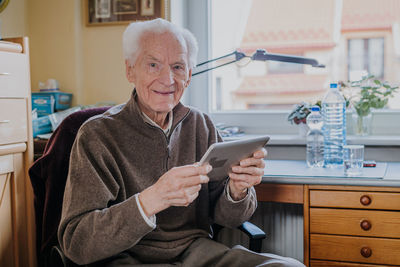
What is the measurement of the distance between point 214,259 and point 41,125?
107 centimetres

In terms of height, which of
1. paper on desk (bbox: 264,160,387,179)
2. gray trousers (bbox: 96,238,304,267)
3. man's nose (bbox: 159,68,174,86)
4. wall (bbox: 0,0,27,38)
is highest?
wall (bbox: 0,0,27,38)

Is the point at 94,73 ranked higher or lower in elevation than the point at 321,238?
higher

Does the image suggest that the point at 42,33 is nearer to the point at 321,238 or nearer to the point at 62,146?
the point at 62,146

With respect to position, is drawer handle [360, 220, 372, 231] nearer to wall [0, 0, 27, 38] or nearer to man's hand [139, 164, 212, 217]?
man's hand [139, 164, 212, 217]

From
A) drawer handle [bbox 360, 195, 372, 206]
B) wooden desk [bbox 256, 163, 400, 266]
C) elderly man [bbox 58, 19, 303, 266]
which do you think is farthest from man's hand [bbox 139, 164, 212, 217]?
drawer handle [bbox 360, 195, 372, 206]

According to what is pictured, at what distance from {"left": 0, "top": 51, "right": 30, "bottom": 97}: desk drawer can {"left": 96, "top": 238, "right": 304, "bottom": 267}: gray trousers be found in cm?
69

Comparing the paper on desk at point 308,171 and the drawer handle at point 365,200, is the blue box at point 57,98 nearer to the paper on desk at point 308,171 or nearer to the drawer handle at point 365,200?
the paper on desk at point 308,171

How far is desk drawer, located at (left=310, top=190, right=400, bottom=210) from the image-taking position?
5.22 feet

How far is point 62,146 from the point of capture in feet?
5.04

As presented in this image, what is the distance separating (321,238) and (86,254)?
851 millimetres

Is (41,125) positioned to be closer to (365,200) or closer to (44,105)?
(44,105)

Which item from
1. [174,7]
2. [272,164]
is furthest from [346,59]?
[174,7]

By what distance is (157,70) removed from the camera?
147 cm

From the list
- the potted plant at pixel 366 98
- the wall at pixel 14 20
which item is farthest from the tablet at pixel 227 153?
the wall at pixel 14 20
